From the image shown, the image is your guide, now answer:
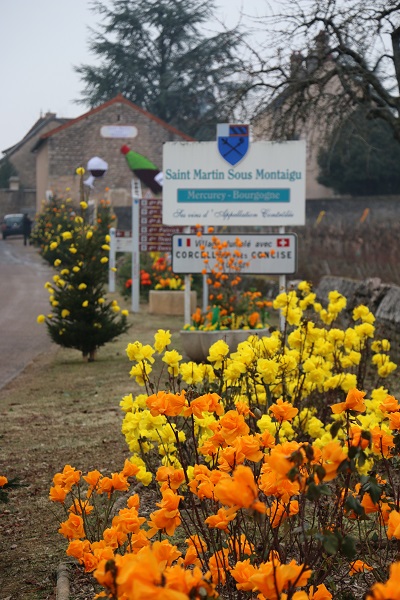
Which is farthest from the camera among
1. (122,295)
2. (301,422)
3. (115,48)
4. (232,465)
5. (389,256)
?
(115,48)

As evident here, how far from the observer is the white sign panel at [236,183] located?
16.8m

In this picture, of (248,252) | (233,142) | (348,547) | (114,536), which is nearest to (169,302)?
(233,142)

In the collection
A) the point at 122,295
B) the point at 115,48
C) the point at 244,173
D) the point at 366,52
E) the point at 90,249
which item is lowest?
the point at 122,295

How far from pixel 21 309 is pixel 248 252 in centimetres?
909

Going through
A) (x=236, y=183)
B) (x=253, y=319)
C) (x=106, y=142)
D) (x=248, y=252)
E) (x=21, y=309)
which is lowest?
(x=21, y=309)

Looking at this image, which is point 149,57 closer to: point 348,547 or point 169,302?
point 169,302

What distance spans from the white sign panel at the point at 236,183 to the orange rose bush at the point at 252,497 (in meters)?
9.18

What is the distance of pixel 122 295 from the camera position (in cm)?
2739

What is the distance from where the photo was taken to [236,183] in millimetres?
16938

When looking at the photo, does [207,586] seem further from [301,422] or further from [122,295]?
[122,295]

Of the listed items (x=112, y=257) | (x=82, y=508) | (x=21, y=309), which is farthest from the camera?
(x=112, y=257)

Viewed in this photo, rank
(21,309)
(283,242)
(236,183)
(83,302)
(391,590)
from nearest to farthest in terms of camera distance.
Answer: (391,590) → (83,302) → (283,242) → (236,183) → (21,309)

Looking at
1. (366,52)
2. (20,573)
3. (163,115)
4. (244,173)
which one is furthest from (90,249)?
(163,115)

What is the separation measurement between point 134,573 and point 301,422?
5134mm
